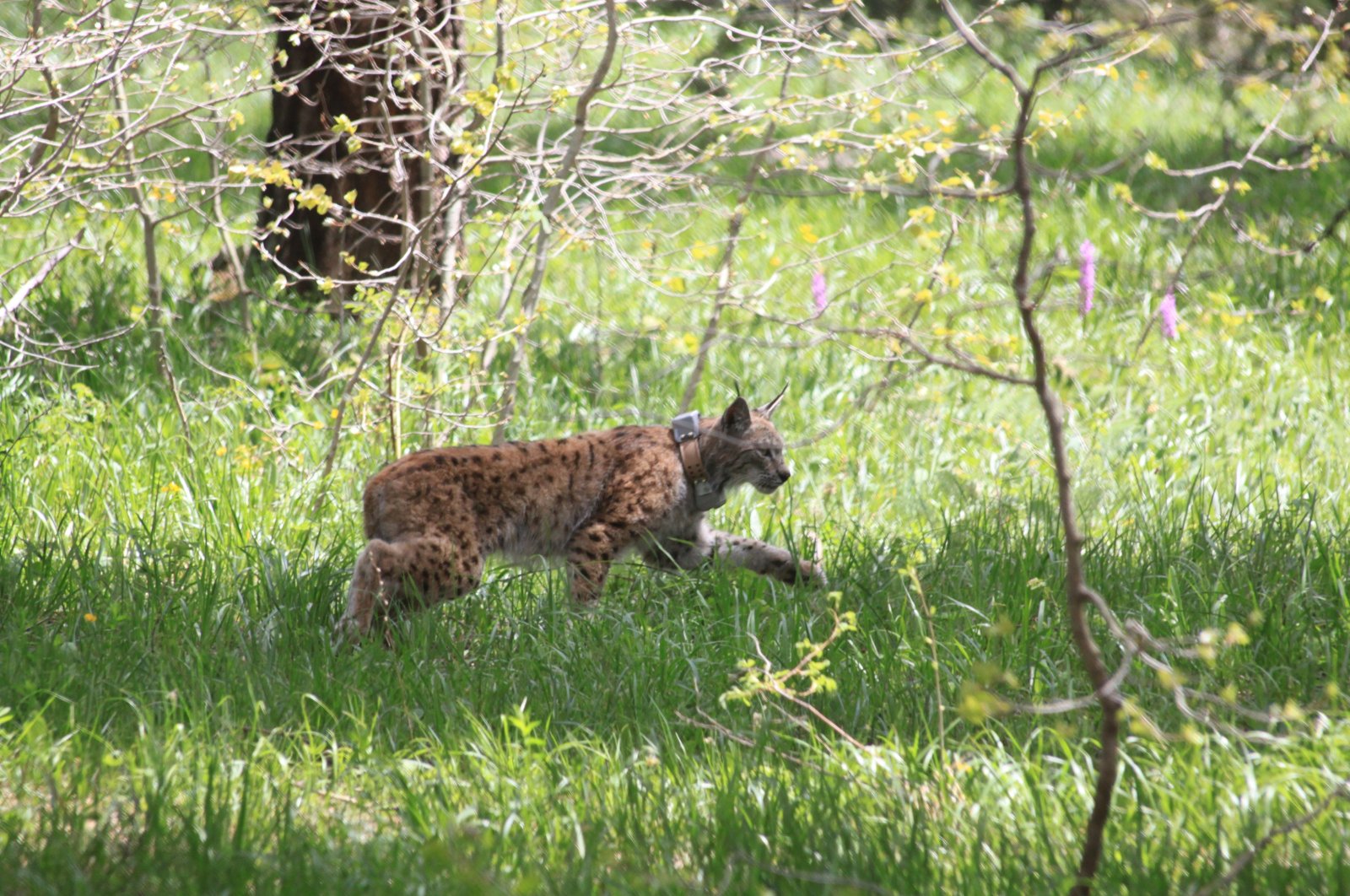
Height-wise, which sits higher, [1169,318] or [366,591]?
[366,591]

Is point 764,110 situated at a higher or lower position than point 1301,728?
higher

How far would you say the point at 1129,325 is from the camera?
923 cm

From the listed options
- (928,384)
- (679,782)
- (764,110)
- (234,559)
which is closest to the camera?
(679,782)

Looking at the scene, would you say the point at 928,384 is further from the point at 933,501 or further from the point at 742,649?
the point at 742,649

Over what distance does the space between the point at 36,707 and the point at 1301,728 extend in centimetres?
380

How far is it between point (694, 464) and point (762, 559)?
53 cm

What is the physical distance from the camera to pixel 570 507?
5.91 meters

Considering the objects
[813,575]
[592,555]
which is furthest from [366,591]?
[813,575]

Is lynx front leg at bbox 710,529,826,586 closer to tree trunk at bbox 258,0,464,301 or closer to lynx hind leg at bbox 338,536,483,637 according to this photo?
lynx hind leg at bbox 338,536,483,637

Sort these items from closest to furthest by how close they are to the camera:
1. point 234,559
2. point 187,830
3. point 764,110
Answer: point 187,830 → point 234,559 → point 764,110

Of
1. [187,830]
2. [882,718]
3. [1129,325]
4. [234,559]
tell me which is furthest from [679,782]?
[1129,325]

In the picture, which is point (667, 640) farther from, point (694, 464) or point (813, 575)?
point (694, 464)

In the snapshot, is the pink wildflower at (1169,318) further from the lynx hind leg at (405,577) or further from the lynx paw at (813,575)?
the lynx hind leg at (405,577)

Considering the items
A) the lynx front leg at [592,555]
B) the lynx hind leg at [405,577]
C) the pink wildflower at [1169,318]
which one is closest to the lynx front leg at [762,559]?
the lynx front leg at [592,555]
